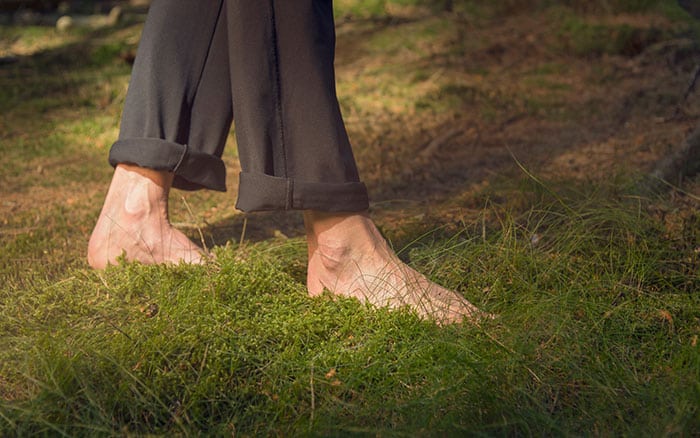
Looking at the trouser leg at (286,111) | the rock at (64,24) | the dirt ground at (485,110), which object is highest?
the trouser leg at (286,111)

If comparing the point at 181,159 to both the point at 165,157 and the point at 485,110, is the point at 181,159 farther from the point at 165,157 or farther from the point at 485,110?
the point at 485,110

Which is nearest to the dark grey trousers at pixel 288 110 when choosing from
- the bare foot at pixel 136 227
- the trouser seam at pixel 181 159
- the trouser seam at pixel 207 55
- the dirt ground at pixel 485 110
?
the trouser seam at pixel 207 55

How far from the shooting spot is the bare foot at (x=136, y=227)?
2127mm

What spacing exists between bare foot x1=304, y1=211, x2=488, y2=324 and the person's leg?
377 mm

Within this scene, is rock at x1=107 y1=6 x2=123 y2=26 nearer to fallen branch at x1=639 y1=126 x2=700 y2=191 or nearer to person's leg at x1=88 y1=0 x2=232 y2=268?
person's leg at x1=88 y1=0 x2=232 y2=268

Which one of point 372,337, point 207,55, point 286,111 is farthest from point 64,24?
point 372,337

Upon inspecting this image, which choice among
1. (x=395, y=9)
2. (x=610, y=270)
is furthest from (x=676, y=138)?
(x=395, y=9)

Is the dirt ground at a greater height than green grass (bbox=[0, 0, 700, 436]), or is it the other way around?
green grass (bbox=[0, 0, 700, 436])

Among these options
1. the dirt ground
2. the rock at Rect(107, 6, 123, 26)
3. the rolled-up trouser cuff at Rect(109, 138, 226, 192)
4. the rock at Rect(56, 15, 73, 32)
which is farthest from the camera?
the rock at Rect(107, 6, 123, 26)

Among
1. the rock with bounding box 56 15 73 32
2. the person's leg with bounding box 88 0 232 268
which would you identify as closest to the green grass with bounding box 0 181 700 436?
the person's leg with bounding box 88 0 232 268

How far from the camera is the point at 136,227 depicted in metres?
2.13

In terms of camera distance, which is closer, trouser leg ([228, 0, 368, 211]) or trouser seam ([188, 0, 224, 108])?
trouser leg ([228, 0, 368, 211])

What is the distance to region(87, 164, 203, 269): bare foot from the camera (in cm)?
213

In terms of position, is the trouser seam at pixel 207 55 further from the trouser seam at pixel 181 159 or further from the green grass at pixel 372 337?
the green grass at pixel 372 337
